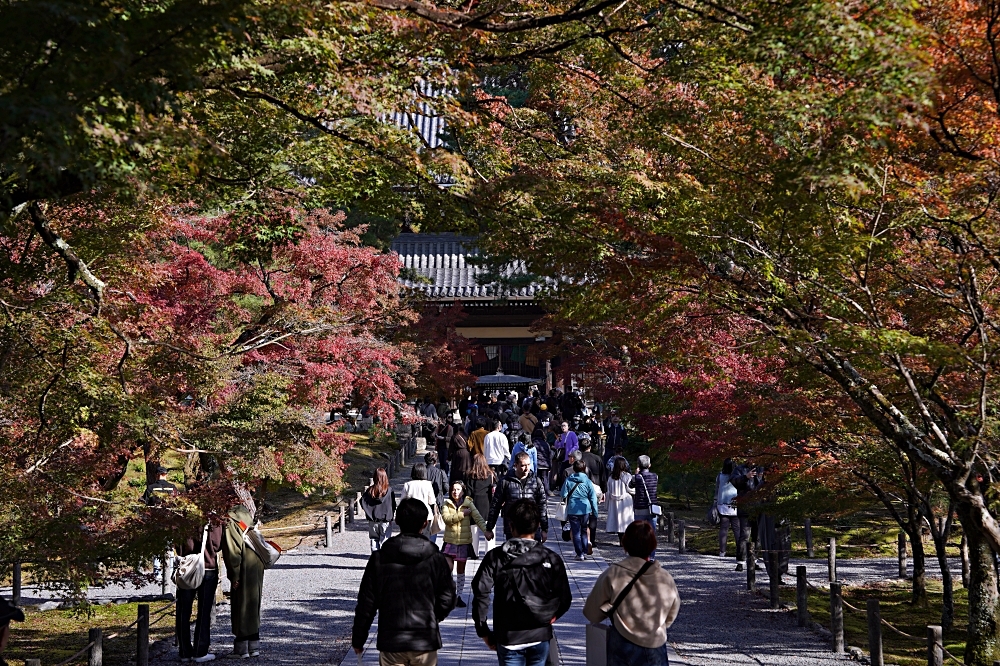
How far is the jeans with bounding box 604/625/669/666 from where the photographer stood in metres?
5.86

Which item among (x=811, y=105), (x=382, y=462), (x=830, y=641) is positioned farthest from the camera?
(x=382, y=462)

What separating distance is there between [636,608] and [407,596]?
135cm

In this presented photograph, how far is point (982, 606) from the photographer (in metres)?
9.80

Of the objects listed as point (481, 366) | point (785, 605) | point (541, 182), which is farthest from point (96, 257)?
point (481, 366)

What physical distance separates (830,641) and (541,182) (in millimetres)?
5817

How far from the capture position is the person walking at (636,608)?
19.2 ft

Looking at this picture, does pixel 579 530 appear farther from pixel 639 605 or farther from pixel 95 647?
pixel 639 605

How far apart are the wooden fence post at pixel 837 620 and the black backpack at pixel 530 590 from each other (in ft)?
16.2

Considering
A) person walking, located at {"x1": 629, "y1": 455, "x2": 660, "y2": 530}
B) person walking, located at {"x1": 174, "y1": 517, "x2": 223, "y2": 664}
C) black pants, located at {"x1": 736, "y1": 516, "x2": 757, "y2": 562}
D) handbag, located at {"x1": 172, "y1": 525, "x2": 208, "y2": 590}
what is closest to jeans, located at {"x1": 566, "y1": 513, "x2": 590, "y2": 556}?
person walking, located at {"x1": 629, "y1": 455, "x2": 660, "y2": 530}

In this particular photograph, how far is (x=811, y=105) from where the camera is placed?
750 cm

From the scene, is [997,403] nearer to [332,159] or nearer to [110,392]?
[332,159]

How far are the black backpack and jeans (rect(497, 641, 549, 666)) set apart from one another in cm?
15

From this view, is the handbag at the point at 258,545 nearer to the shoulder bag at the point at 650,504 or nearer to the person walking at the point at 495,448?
the shoulder bag at the point at 650,504

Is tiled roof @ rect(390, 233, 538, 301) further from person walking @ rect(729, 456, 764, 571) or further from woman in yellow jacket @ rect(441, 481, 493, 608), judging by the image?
woman in yellow jacket @ rect(441, 481, 493, 608)
